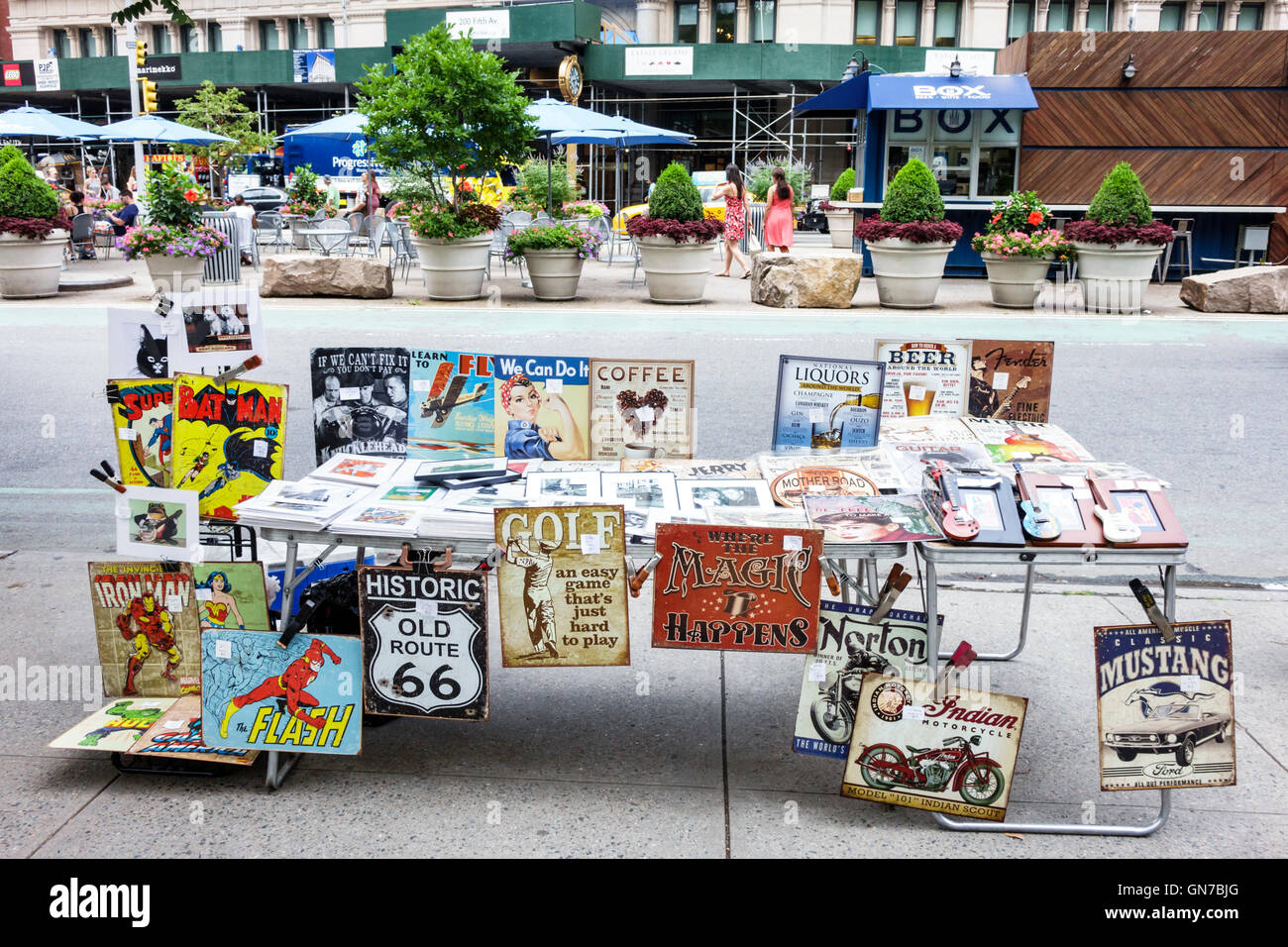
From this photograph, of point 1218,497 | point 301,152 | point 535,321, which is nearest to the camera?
point 1218,497

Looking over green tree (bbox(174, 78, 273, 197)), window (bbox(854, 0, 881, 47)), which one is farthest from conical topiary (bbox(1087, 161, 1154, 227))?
green tree (bbox(174, 78, 273, 197))

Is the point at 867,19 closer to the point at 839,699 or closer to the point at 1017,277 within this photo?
the point at 1017,277

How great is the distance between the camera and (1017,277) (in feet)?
52.2

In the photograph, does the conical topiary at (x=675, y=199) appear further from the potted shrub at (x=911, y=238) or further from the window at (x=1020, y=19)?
the window at (x=1020, y=19)

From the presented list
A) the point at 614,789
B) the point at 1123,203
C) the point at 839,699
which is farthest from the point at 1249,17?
the point at 614,789

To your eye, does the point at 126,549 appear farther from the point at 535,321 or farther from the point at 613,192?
the point at 613,192

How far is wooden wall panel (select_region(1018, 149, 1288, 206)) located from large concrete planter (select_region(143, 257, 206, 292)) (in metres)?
13.7

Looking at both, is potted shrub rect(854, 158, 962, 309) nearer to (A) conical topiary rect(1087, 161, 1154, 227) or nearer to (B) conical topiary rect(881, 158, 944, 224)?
(B) conical topiary rect(881, 158, 944, 224)

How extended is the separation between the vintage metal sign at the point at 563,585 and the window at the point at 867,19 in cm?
4175

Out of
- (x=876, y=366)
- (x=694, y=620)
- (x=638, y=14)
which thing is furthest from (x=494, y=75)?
(x=638, y=14)

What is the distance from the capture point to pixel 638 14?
42.6 metres

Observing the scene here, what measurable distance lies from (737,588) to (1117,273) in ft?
46.4

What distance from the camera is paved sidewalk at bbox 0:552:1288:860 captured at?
10.7 ft
